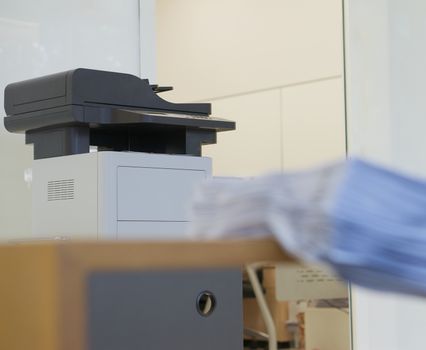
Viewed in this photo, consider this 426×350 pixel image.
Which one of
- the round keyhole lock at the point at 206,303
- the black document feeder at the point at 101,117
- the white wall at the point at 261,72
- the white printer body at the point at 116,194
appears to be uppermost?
the white wall at the point at 261,72

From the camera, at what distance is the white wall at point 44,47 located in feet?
9.59

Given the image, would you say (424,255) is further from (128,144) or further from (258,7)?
(258,7)

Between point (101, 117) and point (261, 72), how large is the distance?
73.4 inches

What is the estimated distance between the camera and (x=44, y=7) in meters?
A: 3.03

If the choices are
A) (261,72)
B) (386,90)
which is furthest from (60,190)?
(261,72)

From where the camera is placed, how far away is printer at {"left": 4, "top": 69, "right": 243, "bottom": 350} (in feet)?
6.92

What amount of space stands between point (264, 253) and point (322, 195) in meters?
0.05

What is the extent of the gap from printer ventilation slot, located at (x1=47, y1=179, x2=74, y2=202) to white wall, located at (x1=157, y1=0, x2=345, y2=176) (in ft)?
5.36

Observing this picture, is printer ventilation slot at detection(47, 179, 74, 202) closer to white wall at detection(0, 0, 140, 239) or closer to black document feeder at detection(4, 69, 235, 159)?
black document feeder at detection(4, 69, 235, 159)

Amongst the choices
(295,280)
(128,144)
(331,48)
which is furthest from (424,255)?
(331,48)

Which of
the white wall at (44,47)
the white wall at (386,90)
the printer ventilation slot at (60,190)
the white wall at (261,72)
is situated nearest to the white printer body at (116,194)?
the printer ventilation slot at (60,190)

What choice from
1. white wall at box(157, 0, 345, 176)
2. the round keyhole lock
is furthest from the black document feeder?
white wall at box(157, 0, 345, 176)

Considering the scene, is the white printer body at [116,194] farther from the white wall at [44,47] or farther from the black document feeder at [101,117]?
the white wall at [44,47]

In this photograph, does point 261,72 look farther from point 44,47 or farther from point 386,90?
point 44,47
